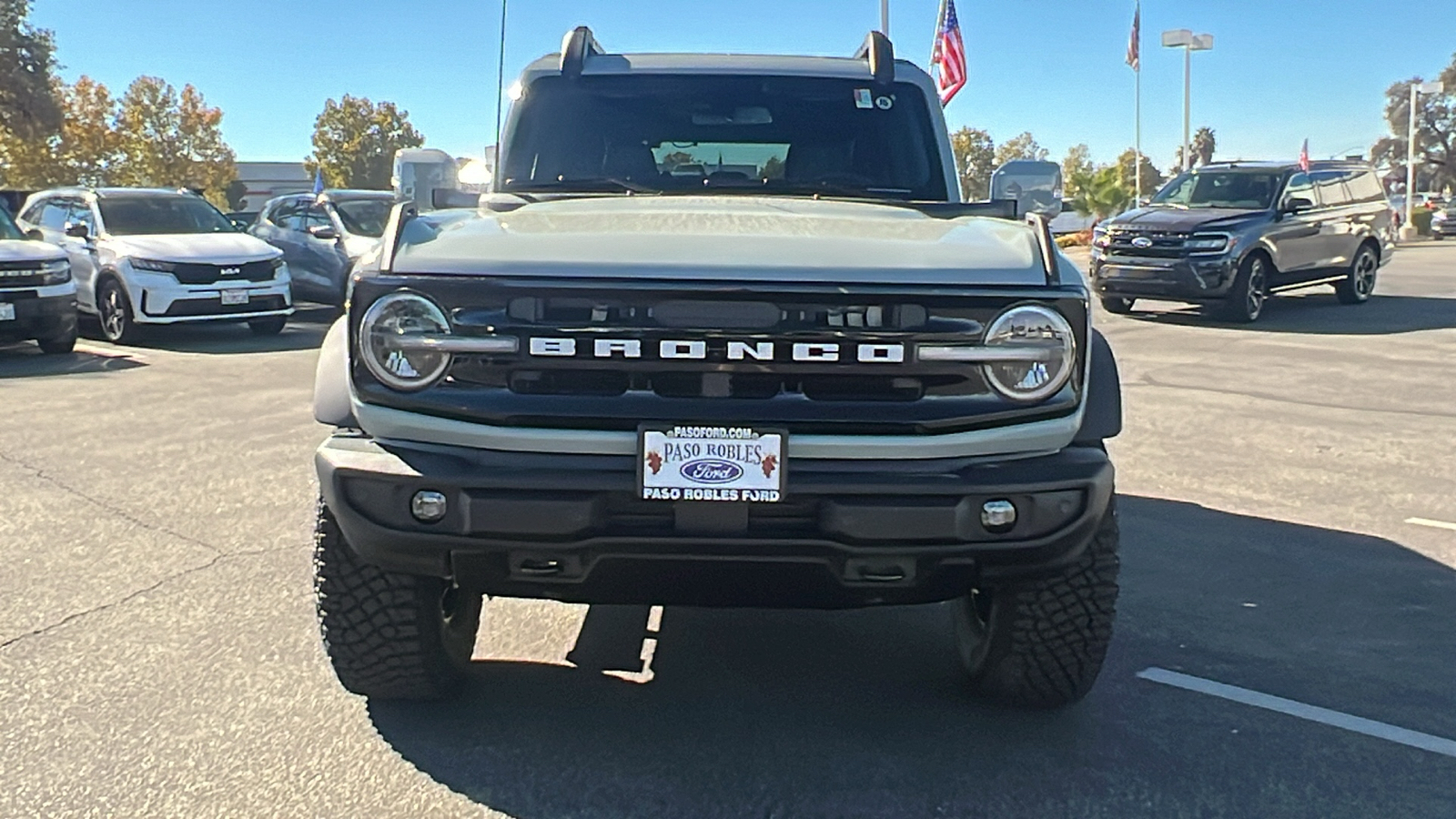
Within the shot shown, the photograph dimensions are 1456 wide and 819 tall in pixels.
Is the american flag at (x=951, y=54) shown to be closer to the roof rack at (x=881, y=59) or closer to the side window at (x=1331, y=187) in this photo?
the side window at (x=1331, y=187)

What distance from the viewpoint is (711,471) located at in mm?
2773

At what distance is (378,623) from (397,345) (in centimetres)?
78

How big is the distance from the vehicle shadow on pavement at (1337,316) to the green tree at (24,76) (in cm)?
3726

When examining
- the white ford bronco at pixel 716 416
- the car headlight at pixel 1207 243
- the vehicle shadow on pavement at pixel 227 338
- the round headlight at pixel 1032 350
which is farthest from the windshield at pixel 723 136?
the car headlight at pixel 1207 243

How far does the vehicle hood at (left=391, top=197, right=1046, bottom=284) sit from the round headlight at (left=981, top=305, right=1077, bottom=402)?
0.09m

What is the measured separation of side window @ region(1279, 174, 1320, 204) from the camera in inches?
581

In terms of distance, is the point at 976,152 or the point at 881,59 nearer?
the point at 881,59

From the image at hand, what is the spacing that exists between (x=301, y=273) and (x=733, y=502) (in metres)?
13.9

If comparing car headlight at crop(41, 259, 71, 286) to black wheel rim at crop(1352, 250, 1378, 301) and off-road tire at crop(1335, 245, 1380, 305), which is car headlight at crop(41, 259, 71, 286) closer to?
off-road tire at crop(1335, 245, 1380, 305)

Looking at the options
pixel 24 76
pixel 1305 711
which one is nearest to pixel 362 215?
pixel 1305 711

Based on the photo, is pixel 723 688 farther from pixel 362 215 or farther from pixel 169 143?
pixel 169 143

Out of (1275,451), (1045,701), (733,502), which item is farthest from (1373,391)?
(733,502)

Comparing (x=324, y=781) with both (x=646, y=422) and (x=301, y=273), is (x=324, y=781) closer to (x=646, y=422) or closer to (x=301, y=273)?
(x=646, y=422)

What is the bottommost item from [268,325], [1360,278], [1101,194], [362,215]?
[268,325]
